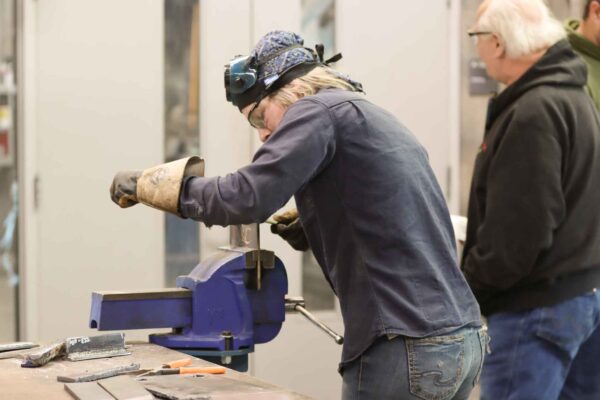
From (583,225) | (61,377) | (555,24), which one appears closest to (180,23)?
(555,24)

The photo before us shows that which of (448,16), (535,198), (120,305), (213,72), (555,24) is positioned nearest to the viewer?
(120,305)

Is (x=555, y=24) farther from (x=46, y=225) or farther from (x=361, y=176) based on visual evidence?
(x=46, y=225)

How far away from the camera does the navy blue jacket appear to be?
1.87m

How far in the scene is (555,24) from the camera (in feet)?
8.58

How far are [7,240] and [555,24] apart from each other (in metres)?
2.11

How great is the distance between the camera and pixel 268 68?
81.7 inches

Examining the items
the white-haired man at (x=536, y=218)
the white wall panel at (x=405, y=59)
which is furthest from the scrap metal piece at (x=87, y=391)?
the white wall panel at (x=405, y=59)

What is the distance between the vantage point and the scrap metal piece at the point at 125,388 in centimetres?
172

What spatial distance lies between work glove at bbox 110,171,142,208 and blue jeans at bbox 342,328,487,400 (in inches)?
23.1

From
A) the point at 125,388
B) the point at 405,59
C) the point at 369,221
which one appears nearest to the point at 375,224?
the point at 369,221

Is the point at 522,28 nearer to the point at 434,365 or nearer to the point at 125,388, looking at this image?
the point at 434,365

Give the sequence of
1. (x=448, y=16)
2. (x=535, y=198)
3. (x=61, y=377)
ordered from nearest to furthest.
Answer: (x=61, y=377), (x=535, y=198), (x=448, y=16)

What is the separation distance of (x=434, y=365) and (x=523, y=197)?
28.1 inches

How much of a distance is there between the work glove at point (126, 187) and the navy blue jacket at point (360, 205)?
0.46 ft
